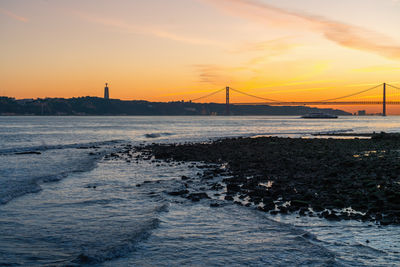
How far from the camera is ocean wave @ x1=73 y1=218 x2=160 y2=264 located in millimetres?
5270

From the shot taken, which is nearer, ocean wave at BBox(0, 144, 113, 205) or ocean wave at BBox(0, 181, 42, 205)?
ocean wave at BBox(0, 181, 42, 205)

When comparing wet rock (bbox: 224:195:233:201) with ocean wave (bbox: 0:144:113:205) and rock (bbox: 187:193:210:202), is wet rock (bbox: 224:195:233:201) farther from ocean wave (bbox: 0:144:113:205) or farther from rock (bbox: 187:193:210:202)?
ocean wave (bbox: 0:144:113:205)

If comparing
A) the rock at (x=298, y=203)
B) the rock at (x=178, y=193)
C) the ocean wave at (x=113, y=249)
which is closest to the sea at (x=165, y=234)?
the ocean wave at (x=113, y=249)

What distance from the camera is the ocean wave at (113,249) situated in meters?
5.27

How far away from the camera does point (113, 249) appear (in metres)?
5.66

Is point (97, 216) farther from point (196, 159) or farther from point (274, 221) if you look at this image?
point (196, 159)

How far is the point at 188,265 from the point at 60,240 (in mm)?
2485

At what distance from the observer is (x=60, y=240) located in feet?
20.1

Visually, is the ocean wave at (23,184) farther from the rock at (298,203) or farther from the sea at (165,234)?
the rock at (298,203)

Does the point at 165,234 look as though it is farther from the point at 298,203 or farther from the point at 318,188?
the point at 318,188

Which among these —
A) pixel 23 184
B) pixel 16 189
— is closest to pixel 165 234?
pixel 16 189

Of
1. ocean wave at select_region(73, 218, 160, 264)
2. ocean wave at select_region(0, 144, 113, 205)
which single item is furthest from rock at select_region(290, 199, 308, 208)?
ocean wave at select_region(0, 144, 113, 205)

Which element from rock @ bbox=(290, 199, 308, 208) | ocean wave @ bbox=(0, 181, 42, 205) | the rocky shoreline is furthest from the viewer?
ocean wave @ bbox=(0, 181, 42, 205)

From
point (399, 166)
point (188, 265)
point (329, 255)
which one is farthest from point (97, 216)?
point (399, 166)
